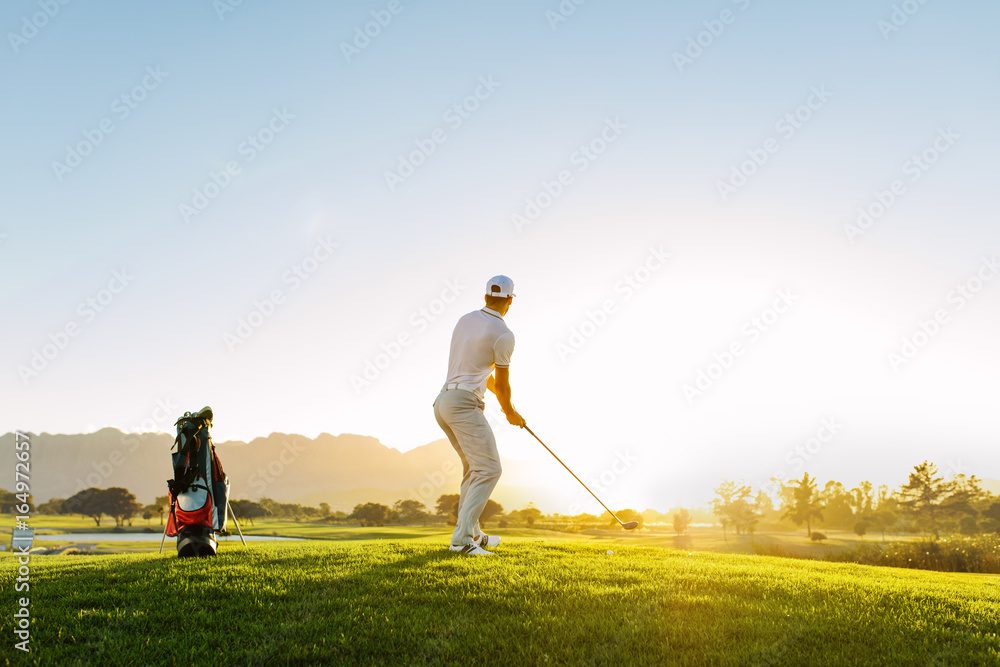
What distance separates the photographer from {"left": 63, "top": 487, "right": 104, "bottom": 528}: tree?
220 ft

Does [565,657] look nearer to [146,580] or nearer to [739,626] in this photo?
[739,626]

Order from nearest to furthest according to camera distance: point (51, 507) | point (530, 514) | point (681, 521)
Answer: point (681, 521) → point (530, 514) → point (51, 507)

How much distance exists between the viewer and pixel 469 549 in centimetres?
736

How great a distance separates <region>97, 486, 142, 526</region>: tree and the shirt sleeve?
7760 centimetres

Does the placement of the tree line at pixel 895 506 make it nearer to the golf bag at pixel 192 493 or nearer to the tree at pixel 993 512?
the tree at pixel 993 512

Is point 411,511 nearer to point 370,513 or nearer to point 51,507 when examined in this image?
point 370,513

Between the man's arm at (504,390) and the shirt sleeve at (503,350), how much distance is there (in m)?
0.09

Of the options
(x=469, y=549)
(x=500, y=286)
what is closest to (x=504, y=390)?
(x=500, y=286)

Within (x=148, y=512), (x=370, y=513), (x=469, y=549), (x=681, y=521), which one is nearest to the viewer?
(x=469, y=549)

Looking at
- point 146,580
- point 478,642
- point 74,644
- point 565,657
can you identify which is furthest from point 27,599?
point 565,657

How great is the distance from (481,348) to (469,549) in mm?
2663

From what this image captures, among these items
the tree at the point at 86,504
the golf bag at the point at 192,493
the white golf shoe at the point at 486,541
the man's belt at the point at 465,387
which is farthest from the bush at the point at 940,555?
the tree at the point at 86,504

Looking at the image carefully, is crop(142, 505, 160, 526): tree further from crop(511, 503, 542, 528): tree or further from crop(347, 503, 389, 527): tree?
crop(511, 503, 542, 528): tree

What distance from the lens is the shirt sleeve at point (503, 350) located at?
287 inches
